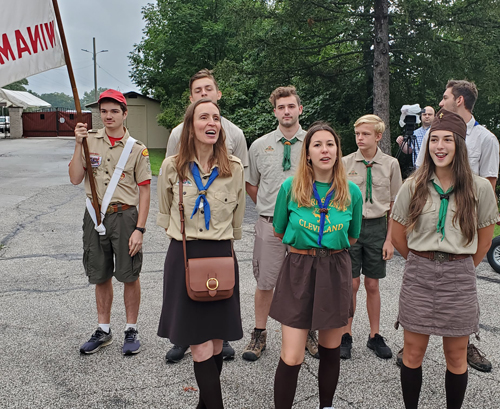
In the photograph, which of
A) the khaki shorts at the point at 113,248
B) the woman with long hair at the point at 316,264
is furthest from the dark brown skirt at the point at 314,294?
the khaki shorts at the point at 113,248

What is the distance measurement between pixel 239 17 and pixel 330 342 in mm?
11222

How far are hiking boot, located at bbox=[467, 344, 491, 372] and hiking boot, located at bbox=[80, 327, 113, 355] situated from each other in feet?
9.55

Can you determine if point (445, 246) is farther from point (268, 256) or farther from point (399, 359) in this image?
point (268, 256)

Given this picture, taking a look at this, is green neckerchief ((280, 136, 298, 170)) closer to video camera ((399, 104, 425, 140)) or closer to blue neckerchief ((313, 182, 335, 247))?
blue neckerchief ((313, 182, 335, 247))

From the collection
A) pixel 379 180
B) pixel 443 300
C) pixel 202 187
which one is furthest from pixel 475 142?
pixel 202 187

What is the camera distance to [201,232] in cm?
302

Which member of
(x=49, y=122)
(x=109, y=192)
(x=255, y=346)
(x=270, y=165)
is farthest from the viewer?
(x=49, y=122)

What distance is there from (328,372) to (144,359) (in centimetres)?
161

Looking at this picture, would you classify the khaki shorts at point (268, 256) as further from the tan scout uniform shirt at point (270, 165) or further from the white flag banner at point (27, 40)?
the white flag banner at point (27, 40)

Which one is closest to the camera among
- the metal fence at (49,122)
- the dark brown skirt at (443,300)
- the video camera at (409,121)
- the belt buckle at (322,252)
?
the dark brown skirt at (443,300)

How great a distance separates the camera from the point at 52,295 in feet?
17.9

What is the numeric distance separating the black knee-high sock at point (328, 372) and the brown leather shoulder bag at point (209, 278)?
0.70m

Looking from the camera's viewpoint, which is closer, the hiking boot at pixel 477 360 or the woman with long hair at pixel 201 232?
the woman with long hair at pixel 201 232

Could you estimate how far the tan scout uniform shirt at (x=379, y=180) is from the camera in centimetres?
411
